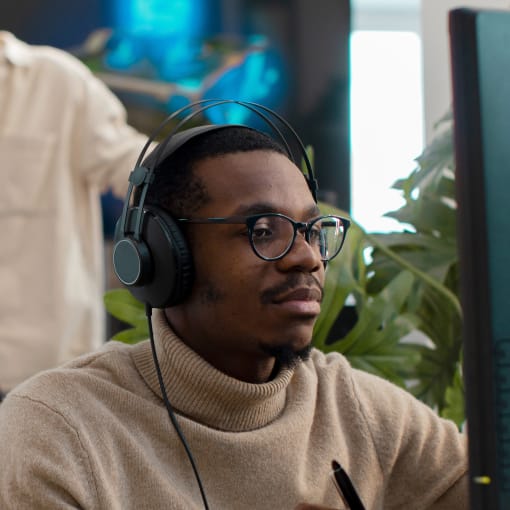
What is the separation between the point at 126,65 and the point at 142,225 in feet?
7.17

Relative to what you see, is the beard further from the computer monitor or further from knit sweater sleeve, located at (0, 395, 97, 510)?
the computer monitor

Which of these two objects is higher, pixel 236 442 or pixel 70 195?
pixel 70 195

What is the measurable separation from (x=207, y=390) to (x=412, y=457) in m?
0.28

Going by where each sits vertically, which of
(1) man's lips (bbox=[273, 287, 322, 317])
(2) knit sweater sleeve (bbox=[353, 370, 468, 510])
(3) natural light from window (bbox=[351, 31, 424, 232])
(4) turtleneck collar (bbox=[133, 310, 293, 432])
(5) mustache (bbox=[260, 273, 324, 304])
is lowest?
(2) knit sweater sleeve (bbox=[353, 370, 468, 510])

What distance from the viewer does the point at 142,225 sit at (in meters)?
0.94

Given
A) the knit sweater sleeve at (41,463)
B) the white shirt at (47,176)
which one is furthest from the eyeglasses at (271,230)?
the white shirt at (47,176)

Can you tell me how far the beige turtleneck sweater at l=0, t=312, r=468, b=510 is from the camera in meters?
0.82

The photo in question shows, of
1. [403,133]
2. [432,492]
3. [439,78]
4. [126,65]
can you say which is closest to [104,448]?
[432,492]

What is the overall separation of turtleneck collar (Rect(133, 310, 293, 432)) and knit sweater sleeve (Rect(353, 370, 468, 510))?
16 cm

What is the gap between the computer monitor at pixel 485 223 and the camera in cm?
50

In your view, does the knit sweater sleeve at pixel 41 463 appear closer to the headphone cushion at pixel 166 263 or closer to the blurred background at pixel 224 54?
the headphone cushion at pixel 166 263

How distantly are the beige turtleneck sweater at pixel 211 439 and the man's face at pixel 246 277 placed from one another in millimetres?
36

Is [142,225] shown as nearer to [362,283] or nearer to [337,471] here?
[337,471]

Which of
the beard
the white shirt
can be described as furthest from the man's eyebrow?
the white shirt
